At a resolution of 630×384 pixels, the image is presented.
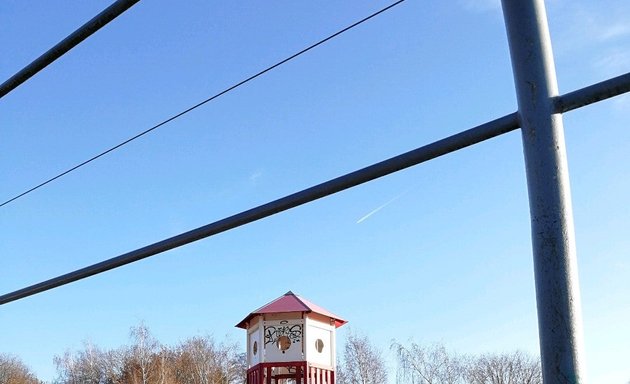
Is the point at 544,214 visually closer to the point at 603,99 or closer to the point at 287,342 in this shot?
the point at 603,99

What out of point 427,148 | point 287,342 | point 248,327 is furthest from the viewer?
point 248,327

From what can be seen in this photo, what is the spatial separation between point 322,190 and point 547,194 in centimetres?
70

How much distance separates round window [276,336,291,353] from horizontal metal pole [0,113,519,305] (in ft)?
39.2

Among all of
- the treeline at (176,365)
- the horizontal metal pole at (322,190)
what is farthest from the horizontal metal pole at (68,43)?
the treeline at (176,365)

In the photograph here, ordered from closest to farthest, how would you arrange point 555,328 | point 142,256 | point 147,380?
point 555,328 → point 142,256 → point 147,380

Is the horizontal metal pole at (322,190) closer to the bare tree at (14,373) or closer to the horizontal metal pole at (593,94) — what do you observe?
the horizontal metal pole at (593,94)

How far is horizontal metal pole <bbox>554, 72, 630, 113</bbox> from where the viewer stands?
1.48 m

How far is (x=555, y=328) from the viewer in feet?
4.66

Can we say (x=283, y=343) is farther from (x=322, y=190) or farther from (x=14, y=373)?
(x=14, y=373)

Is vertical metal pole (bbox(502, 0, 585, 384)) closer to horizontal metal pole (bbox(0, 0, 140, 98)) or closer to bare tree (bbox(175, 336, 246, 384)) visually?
horizontal metal pole (bbox(0, 0, 140, 98))

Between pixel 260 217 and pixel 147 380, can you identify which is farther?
pixel 147 380

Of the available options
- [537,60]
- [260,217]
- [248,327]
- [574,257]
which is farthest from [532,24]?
[248,327]

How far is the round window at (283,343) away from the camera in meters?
14.8

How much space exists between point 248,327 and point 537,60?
14877mm
